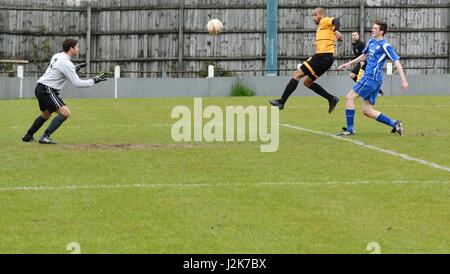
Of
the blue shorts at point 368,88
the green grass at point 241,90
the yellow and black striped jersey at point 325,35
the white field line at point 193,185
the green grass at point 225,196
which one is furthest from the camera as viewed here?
the green grass at point 241,90

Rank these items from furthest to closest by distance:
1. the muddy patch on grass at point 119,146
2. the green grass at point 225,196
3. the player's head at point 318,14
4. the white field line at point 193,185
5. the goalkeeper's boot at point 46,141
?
the player's head at point 318,14, the goalkeeper's boot at point 46,141, the muddy patch on grass at point 119,146, the white field line at point 193,185, the green grass at point 225,196

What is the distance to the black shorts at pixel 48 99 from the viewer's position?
1667cm

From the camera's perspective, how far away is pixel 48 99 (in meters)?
16.7

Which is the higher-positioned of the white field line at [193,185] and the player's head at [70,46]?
the player's head at [70,46]

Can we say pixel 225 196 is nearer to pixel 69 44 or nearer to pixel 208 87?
pixel 69 44

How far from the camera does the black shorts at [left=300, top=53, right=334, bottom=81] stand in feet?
59.1

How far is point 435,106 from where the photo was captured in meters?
25.7

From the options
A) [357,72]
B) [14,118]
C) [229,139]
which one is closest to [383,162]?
[229,139]

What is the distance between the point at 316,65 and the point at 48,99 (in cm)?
464

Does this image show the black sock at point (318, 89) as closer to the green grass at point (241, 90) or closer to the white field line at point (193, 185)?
the white field line at point (193, 185)

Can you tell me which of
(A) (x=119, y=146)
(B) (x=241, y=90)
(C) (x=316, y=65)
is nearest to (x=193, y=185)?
(A) (x=119, y=146)

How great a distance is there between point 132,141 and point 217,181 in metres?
5.23

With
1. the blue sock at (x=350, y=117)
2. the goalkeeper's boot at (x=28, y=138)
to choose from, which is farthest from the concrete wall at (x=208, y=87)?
the goalkeeper's boot at (x=28, y=138)

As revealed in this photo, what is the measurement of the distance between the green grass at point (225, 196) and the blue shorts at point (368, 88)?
0.66m
